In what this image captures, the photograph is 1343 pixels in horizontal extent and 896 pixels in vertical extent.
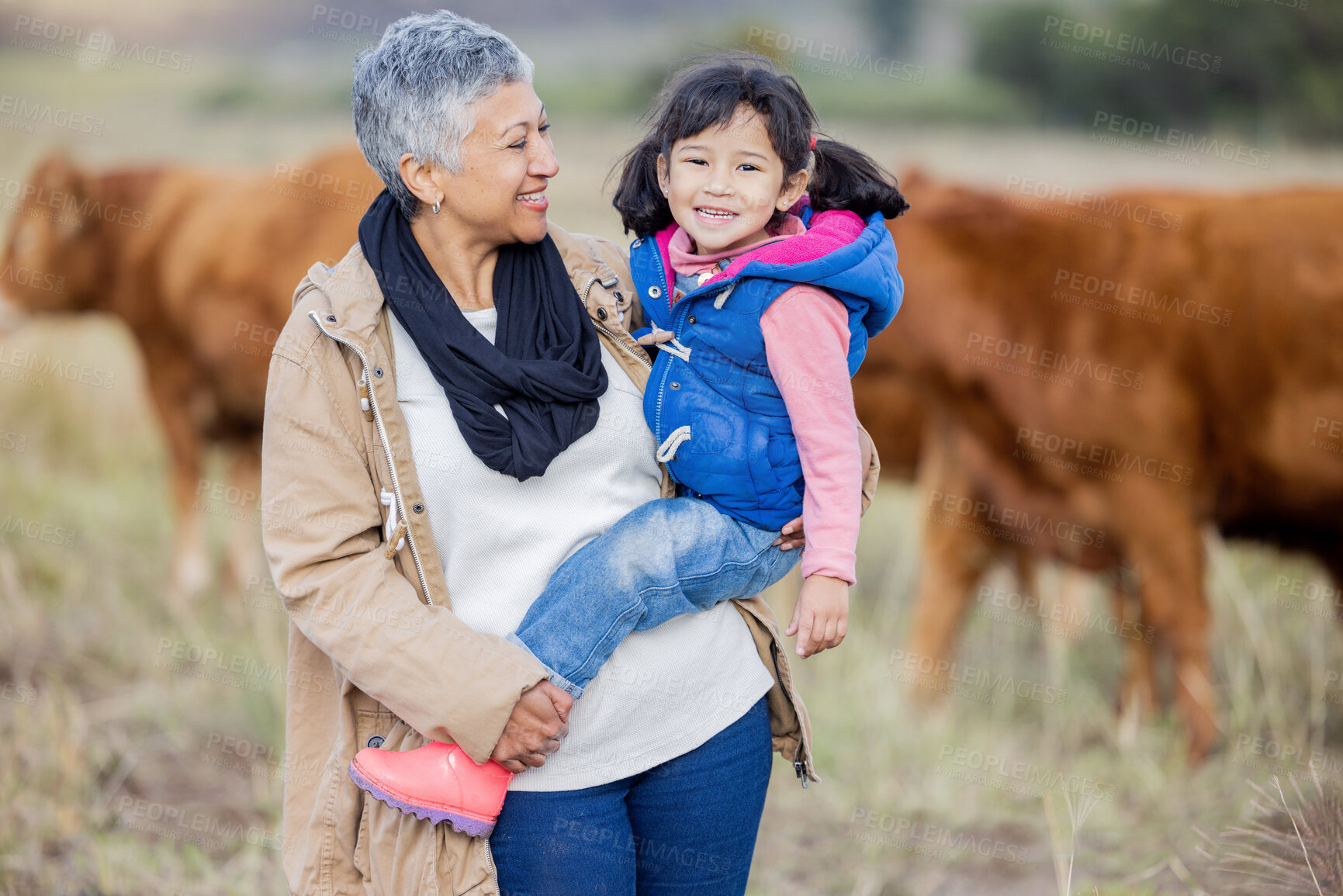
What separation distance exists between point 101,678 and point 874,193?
409 centimetres

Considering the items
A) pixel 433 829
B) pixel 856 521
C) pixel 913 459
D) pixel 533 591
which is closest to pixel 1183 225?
pixel 913 459

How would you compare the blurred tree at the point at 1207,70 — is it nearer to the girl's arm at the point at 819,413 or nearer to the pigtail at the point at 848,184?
the pigtail at the point at 848,184

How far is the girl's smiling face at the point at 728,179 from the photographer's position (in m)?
1.91

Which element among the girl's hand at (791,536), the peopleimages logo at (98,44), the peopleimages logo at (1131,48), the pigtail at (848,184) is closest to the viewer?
the girl's hand at (791,536)

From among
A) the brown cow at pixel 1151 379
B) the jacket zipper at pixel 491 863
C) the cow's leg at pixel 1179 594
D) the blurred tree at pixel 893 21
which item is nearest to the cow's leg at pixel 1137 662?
the brown cow at pixel 1151 379

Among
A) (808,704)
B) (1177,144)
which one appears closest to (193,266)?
(808,704)

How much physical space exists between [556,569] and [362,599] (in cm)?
32

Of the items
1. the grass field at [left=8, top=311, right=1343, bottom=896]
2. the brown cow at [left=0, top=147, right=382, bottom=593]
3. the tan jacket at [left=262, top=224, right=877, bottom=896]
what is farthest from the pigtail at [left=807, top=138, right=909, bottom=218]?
the brown cow at [left=0, top=147, right=382, bottom=593]

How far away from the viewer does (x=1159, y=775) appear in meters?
4.01

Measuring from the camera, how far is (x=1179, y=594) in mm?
4324

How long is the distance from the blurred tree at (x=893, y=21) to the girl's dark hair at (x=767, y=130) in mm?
26112

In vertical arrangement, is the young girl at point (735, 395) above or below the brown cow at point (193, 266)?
above

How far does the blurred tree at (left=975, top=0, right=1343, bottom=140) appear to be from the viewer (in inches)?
663

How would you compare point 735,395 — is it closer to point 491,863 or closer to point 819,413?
point 819,413
